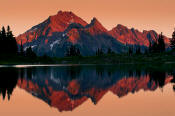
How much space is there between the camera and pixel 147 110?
20.2 m

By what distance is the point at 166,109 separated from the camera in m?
20.4

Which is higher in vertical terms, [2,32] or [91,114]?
[2,32]

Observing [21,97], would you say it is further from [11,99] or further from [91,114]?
[91,114]

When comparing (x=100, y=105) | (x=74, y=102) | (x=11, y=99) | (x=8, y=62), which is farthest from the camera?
(x=8, y=62)

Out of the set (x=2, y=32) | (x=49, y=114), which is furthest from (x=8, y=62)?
(x=49, y=114)

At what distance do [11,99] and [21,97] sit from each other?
4.92 ft

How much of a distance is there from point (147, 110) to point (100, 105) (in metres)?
4.13

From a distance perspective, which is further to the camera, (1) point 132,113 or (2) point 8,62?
(2) point 8,62

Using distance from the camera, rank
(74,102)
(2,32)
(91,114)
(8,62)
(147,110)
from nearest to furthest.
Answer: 1. (91,114)
2. (147,110)
3. (74,102)
4. (8,62)
5. (2,32)

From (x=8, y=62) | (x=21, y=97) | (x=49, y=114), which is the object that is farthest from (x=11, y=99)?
(x=8, y=62)

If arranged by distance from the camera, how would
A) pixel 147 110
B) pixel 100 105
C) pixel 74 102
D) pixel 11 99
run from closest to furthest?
pixel 147 110, pixel 100 105, pixel 74 102, pixel 11 99

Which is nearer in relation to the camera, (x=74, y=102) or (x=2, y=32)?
(x=74, y=102)

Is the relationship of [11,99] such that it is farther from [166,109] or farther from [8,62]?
[8,62]

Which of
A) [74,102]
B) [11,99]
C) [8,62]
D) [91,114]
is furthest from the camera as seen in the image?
[8,62]
